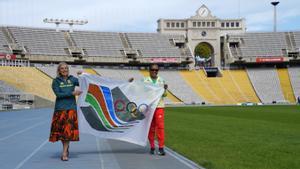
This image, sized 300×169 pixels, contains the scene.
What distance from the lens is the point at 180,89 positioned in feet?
271

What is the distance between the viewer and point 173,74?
89.2 meters

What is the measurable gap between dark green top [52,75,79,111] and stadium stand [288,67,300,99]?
7676cm

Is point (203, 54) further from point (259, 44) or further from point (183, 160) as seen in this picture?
point (183, 160)

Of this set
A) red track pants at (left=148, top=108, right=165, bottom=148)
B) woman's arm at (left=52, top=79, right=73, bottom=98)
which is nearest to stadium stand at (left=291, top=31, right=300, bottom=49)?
red track pants at (left=148, top=108, right=165, bottom=148)

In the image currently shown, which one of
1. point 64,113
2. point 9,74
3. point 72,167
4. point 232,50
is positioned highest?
point 232,50

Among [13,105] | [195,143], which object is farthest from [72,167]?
[13,105]

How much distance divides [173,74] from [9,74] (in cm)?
3209

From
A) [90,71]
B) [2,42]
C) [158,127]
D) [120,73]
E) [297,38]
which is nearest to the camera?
[158,127]

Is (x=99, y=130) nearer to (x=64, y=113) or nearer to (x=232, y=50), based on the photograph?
(x=64, y=113)

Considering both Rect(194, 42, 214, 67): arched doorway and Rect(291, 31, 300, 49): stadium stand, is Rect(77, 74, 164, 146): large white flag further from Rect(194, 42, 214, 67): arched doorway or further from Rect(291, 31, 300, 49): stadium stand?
Rect(194, 42, 214, 67): arched doorway

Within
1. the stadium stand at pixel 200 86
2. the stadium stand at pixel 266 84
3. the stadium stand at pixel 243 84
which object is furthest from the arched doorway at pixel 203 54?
the stadium stand at pixel 200 86

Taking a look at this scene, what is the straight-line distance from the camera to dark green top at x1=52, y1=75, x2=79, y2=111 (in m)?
→ 10.6

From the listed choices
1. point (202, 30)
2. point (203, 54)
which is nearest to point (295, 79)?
point (202, 30)

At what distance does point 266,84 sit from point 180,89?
16106 mm
